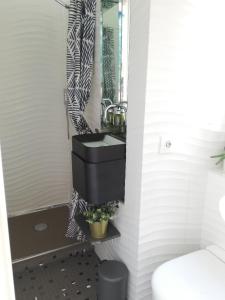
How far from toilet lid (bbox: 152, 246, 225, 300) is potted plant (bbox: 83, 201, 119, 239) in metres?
0.47

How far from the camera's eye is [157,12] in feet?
3.84

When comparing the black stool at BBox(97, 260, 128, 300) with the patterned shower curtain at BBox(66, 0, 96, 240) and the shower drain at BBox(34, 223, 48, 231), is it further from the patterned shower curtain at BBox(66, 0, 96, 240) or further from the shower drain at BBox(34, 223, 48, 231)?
the shower drain at BBox(34, 223, 48, 231)

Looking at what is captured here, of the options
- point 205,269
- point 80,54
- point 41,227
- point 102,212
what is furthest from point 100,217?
point 80,54

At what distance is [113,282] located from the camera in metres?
1.50

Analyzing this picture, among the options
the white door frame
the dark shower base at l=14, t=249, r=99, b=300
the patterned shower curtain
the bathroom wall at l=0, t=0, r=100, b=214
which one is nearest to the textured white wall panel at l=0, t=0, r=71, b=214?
the bathroom wall at l=0, t=0, r=100, b=214

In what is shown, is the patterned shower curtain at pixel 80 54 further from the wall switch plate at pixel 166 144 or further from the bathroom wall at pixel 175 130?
the wall switch plate at pixel 166 144

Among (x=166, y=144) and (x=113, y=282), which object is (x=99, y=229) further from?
Answer: (x=166, y=144)

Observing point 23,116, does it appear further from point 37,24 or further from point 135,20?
point 135,20

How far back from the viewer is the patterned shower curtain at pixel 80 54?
1758mm

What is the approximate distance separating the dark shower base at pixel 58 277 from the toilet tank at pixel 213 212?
34.2 inches

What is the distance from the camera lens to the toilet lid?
44.8 inches

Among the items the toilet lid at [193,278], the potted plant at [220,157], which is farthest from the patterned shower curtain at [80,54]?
the potted plant at [220,157]

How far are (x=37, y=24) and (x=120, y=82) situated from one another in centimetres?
120

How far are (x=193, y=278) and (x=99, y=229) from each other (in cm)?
63
